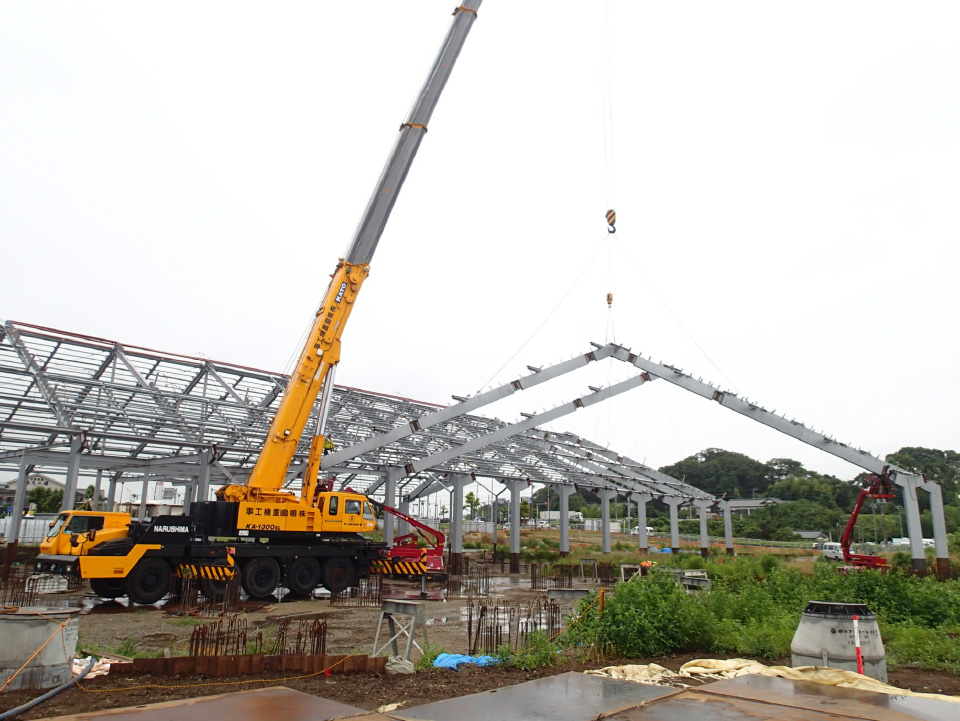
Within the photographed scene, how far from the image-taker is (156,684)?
743 cm

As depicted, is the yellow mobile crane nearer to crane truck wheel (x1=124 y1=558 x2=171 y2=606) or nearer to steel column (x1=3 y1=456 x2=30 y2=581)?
crane truck wheel (x1=124 y1=558 x2=171 y2=606)

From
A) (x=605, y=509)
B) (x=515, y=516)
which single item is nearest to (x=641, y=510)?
(x=605, y=509)

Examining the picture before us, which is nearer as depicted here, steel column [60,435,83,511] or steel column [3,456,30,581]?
steel column [3,456,30,581]

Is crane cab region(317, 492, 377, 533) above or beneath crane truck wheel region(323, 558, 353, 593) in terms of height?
above

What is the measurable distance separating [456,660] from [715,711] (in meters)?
3.54

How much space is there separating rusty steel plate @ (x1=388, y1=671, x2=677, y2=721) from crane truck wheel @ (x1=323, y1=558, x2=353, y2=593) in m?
13.1

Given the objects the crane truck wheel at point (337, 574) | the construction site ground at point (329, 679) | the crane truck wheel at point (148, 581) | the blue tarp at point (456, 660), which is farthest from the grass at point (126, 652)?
the crane truck wheel at point (337, 574)

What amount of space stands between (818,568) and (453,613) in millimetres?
8531

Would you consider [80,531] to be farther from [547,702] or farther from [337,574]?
[547,702]

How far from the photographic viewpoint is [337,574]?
1998 cm

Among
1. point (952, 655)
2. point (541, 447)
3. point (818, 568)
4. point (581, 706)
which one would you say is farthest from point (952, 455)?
point (581, 706)

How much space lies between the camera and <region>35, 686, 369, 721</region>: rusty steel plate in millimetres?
5988

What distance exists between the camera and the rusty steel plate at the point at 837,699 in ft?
20.6

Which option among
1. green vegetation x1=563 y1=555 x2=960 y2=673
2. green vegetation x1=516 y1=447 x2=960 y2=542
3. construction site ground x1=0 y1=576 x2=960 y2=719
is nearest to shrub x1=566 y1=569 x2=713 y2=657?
green vegetation x1=563 y1=555 x2=960 y2=673
